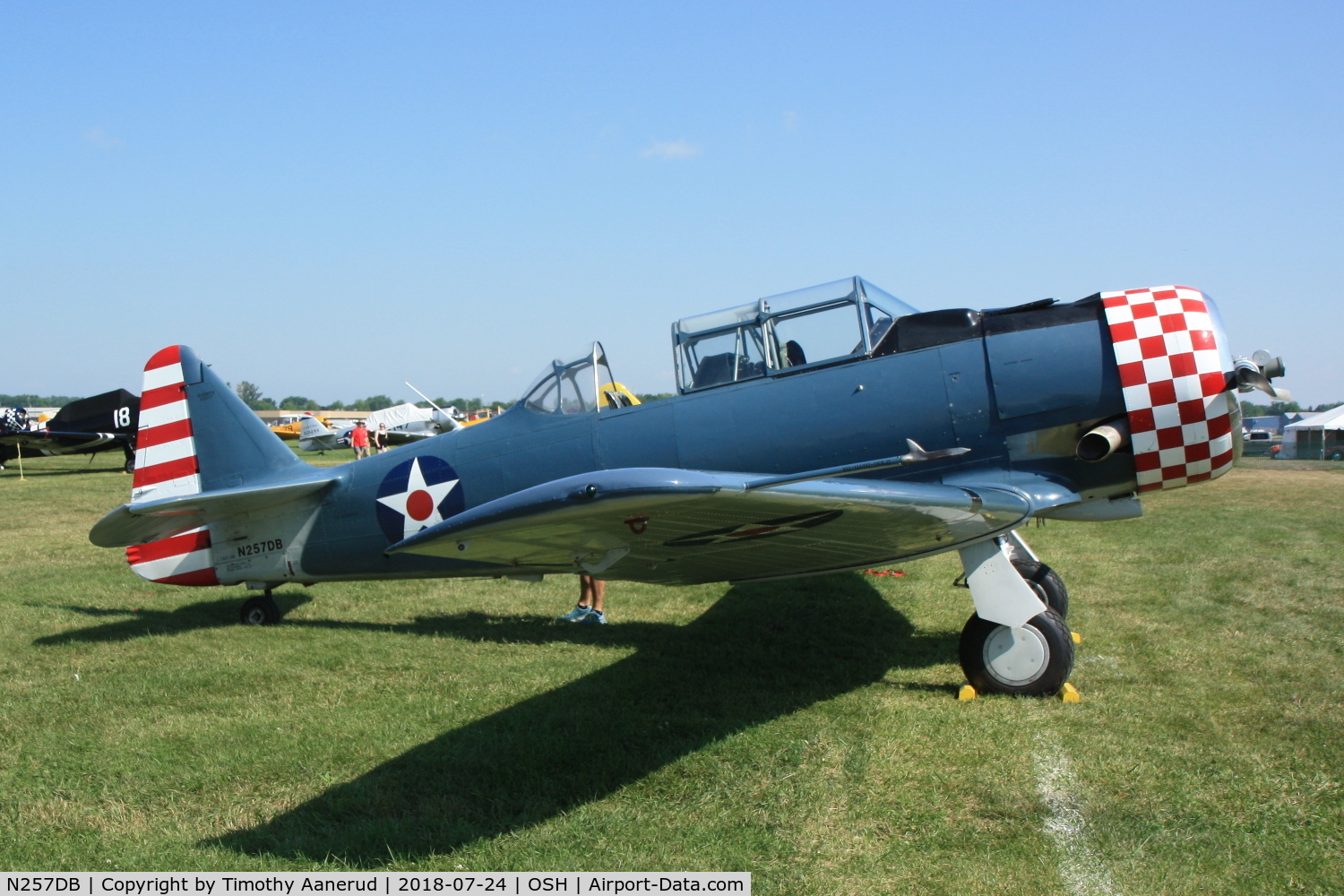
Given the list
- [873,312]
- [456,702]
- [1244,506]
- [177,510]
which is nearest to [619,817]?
[456,702]

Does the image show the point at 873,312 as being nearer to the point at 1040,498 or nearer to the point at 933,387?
the point at 933,387

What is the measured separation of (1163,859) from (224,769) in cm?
390

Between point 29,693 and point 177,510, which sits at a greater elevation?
point 177,510

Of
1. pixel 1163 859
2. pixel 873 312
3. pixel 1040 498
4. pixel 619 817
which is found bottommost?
pixel 1163 859

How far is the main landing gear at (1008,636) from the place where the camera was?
15.5ft

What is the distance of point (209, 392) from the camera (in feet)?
24.0

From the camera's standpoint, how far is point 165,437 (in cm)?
727

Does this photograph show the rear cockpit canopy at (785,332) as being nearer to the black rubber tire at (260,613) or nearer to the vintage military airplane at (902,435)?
the vintage military airplane at (902,435)

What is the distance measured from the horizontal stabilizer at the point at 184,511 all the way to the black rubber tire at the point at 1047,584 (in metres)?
5.15

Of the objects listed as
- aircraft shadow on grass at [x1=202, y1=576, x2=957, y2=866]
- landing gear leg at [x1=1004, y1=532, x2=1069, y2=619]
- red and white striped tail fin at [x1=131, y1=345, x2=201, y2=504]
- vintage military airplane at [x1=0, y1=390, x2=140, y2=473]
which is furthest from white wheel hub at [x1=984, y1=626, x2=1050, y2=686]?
vintage military airplane at [x1=0, y1=390, x2=140, y2=473]

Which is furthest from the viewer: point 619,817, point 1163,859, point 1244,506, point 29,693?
point 1244,506

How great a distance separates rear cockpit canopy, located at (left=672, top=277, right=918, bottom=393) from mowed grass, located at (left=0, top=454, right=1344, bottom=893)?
190 cm

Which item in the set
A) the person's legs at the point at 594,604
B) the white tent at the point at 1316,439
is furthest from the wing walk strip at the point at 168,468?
the white tent at the point at 1316,439

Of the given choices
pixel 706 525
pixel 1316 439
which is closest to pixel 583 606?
pixel 706 525
